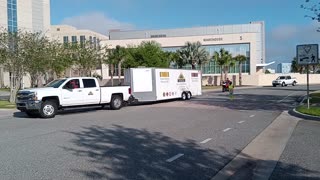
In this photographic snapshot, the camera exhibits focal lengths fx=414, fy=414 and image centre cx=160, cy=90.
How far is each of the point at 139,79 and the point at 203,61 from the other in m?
52.6

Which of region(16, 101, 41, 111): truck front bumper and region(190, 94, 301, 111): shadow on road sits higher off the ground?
region(16, 101, 41, 111): truck front bumper

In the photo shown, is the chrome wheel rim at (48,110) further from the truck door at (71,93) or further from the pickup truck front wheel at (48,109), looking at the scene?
the truck door at (71,93)

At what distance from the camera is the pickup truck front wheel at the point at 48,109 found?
2004 centimetres

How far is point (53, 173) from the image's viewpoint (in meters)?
7.61

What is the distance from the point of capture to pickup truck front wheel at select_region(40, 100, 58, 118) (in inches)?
789

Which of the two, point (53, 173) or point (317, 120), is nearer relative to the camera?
point (53, 173)

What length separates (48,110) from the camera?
20.3 metres

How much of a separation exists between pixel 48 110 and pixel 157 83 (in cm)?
1127

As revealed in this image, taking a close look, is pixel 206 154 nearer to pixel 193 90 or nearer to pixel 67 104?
pixel 67 104

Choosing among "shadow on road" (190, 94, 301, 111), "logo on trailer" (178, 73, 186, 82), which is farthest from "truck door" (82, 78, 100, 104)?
"logo on trailer" (178, 73, 186, 82)

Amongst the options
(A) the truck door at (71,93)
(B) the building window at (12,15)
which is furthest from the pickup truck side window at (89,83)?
(B) the building window at (12,15)

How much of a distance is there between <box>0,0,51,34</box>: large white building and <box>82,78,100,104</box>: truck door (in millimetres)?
64618

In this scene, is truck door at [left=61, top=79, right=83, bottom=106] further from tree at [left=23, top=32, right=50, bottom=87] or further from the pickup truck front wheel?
tree at [left=23, top=32, right=50, bottom=87]

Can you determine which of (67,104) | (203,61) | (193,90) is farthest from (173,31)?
(67,104)
